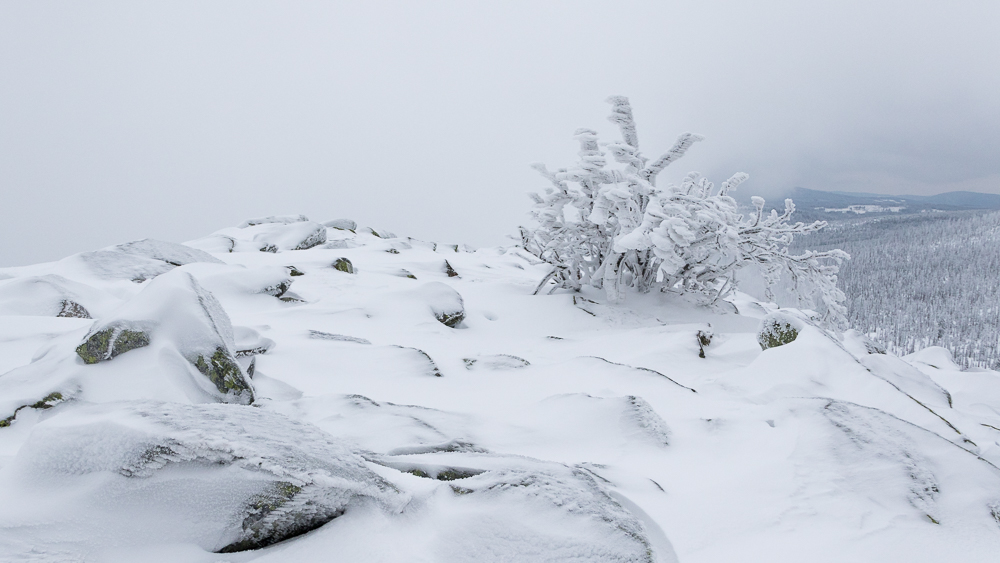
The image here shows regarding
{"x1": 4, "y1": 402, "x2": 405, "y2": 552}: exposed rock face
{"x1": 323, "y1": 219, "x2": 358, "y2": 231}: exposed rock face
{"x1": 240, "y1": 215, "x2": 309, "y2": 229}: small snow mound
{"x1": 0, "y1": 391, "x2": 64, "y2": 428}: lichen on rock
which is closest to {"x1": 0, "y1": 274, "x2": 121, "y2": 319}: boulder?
{"x1": 0, "y1": 391, "x2": 64, "y2": 428}: lichen on rock

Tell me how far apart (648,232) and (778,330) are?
1403 mm

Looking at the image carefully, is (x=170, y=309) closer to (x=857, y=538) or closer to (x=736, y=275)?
(x=857, y=538)

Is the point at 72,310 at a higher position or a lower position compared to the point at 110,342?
lower

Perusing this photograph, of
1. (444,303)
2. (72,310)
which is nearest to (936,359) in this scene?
(444,303)

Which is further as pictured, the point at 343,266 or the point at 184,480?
the point at 343,266

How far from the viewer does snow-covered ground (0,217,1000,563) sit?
1.02m

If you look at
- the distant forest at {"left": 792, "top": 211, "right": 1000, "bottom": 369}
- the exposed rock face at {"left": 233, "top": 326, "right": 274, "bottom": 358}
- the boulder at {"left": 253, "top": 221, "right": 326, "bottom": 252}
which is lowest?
the distant forest at {"left": 792, "top": 211, "right": 1000, "bottom": 369}

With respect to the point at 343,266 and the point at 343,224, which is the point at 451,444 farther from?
the point at 343,224

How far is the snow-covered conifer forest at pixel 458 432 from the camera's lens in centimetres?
103

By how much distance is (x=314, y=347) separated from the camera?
3.03 meters

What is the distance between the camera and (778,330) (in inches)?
136

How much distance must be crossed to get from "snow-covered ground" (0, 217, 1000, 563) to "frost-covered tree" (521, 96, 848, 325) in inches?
56.7

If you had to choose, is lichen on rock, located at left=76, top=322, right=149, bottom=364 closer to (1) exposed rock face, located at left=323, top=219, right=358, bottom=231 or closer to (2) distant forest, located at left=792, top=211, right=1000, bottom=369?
(1) exposed rock face, located at left=323, top=219, right=358, bottom=231

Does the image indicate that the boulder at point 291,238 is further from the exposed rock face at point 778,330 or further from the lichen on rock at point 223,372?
the exposed rock face at point 778,330
